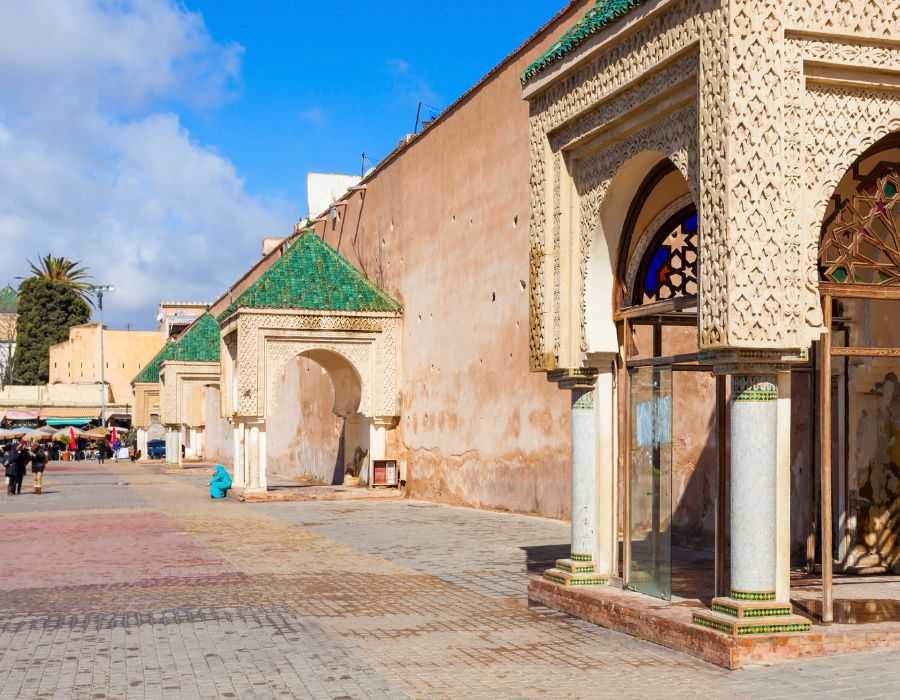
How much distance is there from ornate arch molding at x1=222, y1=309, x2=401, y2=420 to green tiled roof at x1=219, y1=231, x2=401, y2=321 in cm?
16

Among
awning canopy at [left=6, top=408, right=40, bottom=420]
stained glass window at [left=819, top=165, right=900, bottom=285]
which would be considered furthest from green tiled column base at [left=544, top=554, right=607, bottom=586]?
awning canopy at [left=6, top=408, right=40, bottom=420]

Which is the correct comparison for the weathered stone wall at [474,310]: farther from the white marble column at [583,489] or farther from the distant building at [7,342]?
the distant building at [7,342]

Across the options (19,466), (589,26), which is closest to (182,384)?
(19,466)

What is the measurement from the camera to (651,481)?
24.5ft

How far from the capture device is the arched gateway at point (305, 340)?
759 inches

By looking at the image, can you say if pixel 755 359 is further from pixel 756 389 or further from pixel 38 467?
pixel 38 467

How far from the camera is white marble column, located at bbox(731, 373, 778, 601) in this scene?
19.6 feet

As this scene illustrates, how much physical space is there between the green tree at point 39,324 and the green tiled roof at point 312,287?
48684mm

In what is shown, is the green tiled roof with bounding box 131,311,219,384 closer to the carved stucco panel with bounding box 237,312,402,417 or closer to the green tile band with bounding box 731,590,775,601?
the carved stucco panel with bounding box 237,312,402,417

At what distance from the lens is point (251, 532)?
1366 cm

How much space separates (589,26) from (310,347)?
12.8 meters

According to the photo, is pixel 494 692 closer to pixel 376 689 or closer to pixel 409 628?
pixel 376 689

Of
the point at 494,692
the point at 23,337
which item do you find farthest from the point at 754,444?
the point at 23,337

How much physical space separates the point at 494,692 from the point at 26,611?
4149 mm
